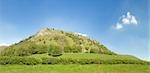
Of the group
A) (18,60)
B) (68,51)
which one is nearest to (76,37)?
(68,51)

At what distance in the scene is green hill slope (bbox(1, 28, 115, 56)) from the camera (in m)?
95.5

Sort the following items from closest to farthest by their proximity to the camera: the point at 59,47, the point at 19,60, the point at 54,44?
1. the point at 19,60
2. the point at 59,47
3. the point at 54,44

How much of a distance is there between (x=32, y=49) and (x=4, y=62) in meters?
36.8

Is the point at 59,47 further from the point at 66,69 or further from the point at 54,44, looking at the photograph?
the point at 66,69

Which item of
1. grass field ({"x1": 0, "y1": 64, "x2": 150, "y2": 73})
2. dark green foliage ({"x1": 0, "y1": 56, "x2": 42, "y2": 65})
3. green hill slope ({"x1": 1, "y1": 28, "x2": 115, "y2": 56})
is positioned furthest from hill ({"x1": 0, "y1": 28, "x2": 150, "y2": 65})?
grass field ({"x1": 0, "y1": 64, "x2": 150, "y2": 73})

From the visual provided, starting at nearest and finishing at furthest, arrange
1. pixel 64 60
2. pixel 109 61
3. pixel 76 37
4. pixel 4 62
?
pixel 4 62
pixel 64 60
pixel 109 61
pixel 76 37

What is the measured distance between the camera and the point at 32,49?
3728 inches

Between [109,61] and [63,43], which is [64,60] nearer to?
[109,61]

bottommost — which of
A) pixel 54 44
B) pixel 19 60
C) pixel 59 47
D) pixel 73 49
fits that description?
pixel 19 60

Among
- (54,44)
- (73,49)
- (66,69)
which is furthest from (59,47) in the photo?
(66,69)

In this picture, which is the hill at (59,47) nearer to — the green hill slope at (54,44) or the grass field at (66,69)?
the green hill slope at (54,44)

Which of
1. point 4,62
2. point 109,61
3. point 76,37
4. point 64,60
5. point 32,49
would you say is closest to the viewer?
point 4,62

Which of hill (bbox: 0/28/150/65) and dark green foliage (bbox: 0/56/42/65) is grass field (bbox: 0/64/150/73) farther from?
hill (bbox: 0/28/150/65)

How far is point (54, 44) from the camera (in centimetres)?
10325
